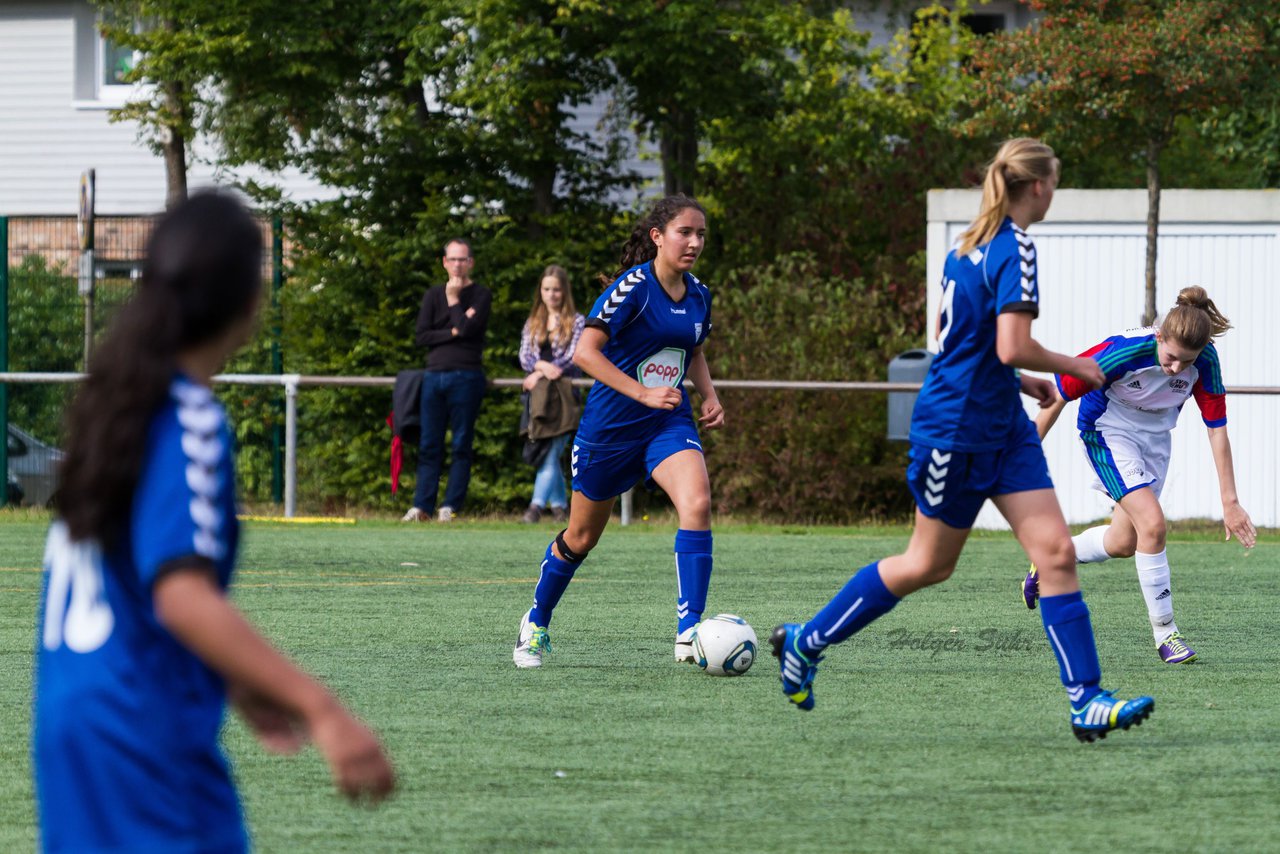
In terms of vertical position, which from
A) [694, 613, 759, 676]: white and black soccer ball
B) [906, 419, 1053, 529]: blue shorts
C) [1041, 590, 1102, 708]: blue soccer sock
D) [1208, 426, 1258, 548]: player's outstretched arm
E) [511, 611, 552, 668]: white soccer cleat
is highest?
[906, 419, 1053, 529]: blue shorts

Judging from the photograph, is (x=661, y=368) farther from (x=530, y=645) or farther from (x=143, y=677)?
(x=143, y=677)

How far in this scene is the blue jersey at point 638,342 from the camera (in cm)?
740

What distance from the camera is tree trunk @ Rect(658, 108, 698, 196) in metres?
18.3

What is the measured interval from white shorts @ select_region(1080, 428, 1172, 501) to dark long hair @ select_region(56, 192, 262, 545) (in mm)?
6053

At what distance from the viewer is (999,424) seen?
18.6 ft

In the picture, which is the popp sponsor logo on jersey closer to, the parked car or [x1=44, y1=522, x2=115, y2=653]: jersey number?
[x1=44, y1=522, x2=115, y2=653]: jersey number

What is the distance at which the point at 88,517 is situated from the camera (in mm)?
2477

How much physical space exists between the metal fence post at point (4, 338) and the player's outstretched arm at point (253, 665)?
618 inches

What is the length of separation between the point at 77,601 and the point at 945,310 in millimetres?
3664

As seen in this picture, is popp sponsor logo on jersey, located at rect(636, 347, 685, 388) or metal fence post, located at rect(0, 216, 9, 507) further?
metal fence post, located at rect(0, 216, 9, 507)

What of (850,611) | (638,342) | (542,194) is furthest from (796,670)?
(542,194)

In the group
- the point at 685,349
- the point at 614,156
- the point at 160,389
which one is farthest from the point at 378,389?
the point at 160,389

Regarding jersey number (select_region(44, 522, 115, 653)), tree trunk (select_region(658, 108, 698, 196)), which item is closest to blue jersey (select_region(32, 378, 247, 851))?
jersey number (select_region(44, 522, 115, 653))

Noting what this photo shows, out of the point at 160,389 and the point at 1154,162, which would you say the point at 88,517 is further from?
the point at 1154,162
